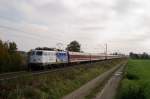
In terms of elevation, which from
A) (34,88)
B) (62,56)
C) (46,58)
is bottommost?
(34,88)

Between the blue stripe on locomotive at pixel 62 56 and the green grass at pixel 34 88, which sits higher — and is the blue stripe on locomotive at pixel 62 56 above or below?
above

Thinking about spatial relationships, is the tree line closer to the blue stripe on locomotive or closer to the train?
the train

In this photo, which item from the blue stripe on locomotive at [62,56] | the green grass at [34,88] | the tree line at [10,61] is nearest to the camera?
the green grass at [34,88]

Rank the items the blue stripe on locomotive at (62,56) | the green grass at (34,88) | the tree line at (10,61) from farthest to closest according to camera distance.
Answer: the blue stripe on locomotive at (62,56), the tree line at (10,61), the green grass at (34,88)

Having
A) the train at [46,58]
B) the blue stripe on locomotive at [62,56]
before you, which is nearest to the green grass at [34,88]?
the train at [46,58]

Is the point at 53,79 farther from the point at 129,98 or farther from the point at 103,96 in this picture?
the point at 129,98

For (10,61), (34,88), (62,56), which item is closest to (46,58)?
(10,61)

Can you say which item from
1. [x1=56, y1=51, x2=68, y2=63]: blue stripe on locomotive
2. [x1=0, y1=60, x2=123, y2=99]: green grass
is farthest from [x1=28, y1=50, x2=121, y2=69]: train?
[x1=0, y1=60, x2=123, y2=99]: green grass

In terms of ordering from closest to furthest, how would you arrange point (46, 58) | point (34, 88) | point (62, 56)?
point (34, 88) < point (46, 58) < point (62, 56)

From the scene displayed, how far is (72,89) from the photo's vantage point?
2586 cm

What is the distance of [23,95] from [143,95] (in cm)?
724

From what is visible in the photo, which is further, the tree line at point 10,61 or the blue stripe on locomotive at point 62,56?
the blue stripe on locomotive at point 62,56

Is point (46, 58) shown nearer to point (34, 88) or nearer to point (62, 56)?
point (62, 56)

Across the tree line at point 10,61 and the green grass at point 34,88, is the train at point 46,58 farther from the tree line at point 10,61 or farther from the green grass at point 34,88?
the green grass at point 34,88
